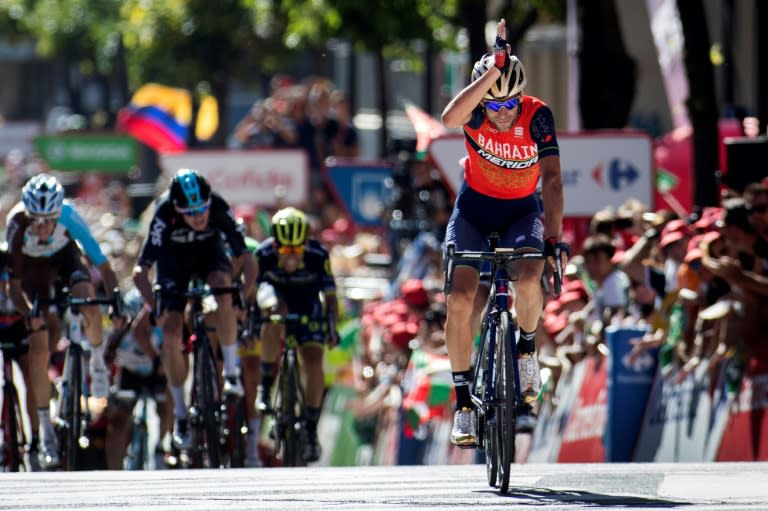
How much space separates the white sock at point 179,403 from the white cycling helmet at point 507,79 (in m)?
4.90

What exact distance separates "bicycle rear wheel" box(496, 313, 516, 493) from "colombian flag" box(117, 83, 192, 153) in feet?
122

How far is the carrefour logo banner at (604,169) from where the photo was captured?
62.5 feet

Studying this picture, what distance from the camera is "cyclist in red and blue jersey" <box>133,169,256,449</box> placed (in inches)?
566

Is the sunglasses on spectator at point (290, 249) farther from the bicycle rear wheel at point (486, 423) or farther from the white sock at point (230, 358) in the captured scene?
the bicycle rear wheel at point (486, 423)

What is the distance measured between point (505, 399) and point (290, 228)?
19.5 ft

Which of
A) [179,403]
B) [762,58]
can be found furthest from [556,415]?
[762,58]

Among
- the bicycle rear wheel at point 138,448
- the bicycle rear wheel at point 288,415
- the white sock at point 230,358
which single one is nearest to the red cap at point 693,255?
the white sock at point 230,358

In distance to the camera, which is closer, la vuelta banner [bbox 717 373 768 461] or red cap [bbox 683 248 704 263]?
la vuelta banner [bbox 717 373 768 461]

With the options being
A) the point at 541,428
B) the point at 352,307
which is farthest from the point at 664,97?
the point at 541,428

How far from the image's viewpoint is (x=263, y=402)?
1633cm

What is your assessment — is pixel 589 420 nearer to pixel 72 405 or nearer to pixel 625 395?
pixel 625 395

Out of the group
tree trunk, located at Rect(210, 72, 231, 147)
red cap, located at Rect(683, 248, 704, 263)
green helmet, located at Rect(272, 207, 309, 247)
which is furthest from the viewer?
tree trunk, located at Rect(210, 72, 231, 147)

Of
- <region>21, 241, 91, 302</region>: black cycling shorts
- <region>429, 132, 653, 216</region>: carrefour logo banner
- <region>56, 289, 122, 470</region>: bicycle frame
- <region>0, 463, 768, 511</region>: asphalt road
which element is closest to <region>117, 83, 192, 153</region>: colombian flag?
<region>429, 132, 653, 216</region>: carrefour logo banner

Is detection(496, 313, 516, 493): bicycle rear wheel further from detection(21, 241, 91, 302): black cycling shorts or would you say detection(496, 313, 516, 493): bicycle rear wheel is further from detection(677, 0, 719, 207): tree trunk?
detection(677, 0, 719, 207): tree trunk
